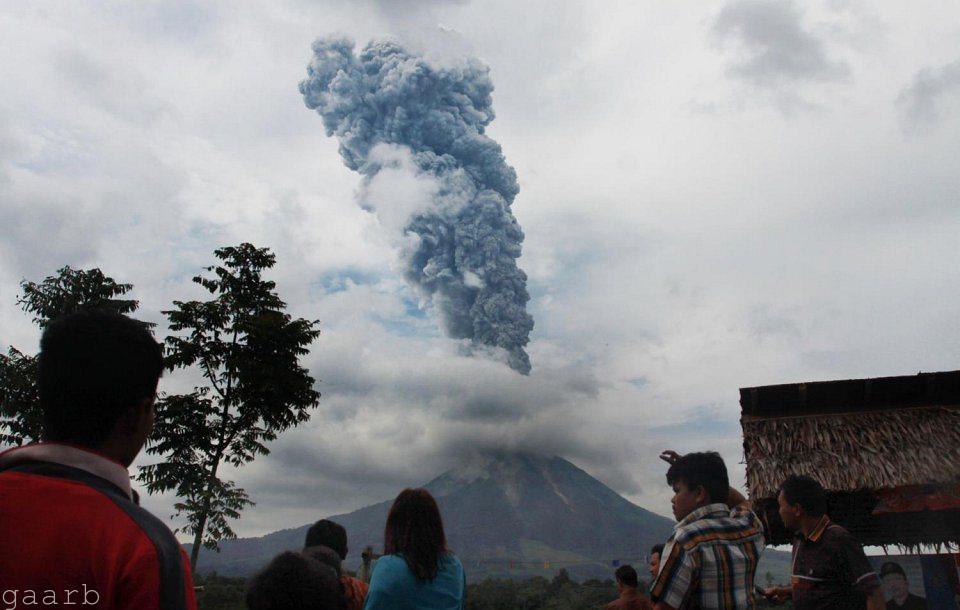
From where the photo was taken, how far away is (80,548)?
1.18 metres

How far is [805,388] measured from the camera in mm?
7770

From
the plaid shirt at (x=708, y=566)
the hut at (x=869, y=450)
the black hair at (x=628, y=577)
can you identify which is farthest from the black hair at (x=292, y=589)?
the hut at (x=869, y=450)

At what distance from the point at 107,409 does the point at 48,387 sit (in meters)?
0.14

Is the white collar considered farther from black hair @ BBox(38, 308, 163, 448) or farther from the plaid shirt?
the plaid shirt

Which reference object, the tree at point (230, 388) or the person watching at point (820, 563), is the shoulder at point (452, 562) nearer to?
the person watching at point (820, 563)

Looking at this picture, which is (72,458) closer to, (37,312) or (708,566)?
(708,566)

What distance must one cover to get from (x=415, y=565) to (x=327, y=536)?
915mm

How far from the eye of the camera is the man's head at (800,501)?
3.94 m

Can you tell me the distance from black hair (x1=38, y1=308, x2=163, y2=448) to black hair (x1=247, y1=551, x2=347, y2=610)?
86 centimetres

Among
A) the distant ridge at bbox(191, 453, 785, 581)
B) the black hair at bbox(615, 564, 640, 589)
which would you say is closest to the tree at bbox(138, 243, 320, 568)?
the black hair at bbox(615, 564, 640, 589)

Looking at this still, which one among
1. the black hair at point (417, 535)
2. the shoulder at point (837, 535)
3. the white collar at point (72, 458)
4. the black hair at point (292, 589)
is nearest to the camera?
the white collar at point (72, 458)

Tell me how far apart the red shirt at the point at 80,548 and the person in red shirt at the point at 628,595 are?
15.8 ft

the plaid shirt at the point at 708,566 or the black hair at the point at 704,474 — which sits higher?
the black hair at the point at 704,474

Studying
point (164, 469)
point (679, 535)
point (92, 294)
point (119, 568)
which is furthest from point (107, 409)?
point (92, 294)
